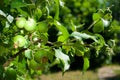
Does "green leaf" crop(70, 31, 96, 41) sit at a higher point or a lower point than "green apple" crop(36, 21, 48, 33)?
lower

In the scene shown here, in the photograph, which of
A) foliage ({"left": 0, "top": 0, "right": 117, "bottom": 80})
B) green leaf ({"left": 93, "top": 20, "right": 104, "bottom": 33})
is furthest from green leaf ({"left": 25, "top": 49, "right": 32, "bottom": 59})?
green leaf ({"left": 93, "top": 20, "right": 104, "bottom": 33})

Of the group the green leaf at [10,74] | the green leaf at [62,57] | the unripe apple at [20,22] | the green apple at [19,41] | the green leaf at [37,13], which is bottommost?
the green leaf at [10,74]

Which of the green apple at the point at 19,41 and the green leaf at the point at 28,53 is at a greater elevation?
the green apple at the point at 19,41

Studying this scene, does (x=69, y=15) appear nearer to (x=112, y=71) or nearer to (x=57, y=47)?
(x=112, y=71)

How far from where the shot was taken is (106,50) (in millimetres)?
1452

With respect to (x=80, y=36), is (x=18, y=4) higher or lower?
higher

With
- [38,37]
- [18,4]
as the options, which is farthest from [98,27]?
[18,4]

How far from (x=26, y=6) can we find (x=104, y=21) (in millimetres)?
278

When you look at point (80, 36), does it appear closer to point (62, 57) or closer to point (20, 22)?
point (62, 57)

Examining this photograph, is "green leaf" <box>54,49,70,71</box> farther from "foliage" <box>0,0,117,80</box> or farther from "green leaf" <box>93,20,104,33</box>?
"green leaf" <box>93,20,104,33</box>

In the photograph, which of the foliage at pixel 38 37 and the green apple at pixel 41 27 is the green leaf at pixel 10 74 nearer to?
the foliage at pixel 38 37

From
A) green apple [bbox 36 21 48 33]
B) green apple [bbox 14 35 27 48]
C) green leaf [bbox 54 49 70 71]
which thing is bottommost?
green leaf [bbox 54 49 70 71]

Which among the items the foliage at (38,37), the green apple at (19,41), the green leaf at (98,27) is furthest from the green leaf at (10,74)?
the green leaf at (98,27)

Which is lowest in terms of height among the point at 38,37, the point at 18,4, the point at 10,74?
the point at 10,74
